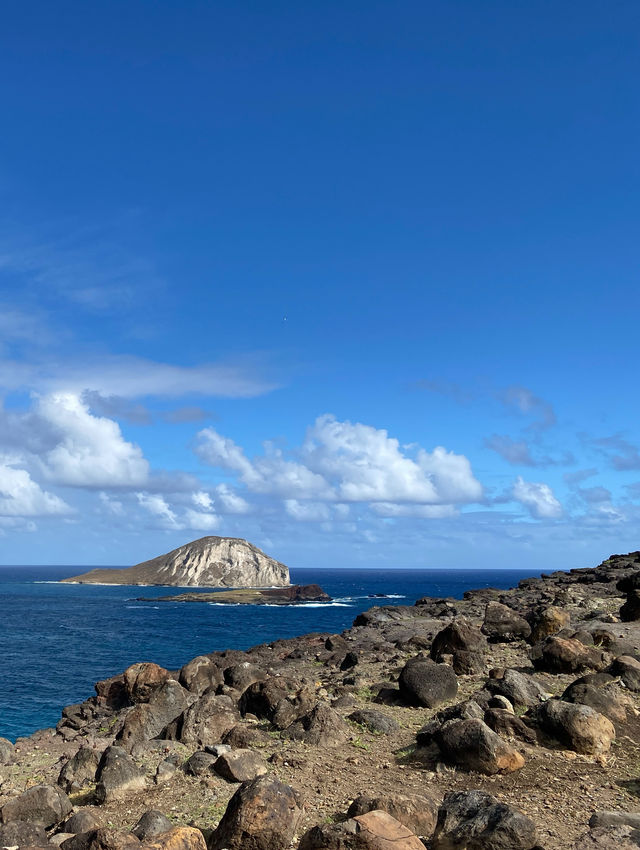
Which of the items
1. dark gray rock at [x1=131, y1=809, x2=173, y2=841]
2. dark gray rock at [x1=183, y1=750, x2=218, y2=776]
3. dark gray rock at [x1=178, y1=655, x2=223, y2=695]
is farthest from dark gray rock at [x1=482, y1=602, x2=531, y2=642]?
→ dark gray rock at [x1=131, y1=809, x2=173, y2=841]

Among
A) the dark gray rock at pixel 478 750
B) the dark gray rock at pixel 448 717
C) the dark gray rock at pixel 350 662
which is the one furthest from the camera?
the dark gray rock at pixel 350 662

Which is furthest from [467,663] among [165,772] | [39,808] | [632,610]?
[39,808]

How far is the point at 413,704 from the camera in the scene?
21.6 metres

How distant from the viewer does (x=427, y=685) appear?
70.6 feet

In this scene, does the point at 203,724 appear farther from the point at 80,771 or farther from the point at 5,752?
the point at 5,752

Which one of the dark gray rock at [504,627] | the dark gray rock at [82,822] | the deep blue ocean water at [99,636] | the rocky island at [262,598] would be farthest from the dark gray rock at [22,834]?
the rocky island at [262,598]

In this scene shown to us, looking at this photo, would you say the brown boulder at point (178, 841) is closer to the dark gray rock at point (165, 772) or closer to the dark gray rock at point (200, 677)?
the dark gray rock at point (165, 772)

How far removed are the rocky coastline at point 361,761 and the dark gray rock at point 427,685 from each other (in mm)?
50

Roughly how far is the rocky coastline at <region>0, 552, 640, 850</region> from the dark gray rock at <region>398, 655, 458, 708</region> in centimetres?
5

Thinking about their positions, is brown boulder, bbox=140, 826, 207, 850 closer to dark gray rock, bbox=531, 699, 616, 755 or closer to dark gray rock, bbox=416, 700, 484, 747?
dark gray rock, bbox=416, 700, 484, 747

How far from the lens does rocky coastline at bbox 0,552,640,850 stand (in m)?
11.3

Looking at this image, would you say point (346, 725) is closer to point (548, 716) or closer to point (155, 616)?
point (548, 716)

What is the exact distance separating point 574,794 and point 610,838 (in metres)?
2.90

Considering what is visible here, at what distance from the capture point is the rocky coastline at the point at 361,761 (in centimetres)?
1131
